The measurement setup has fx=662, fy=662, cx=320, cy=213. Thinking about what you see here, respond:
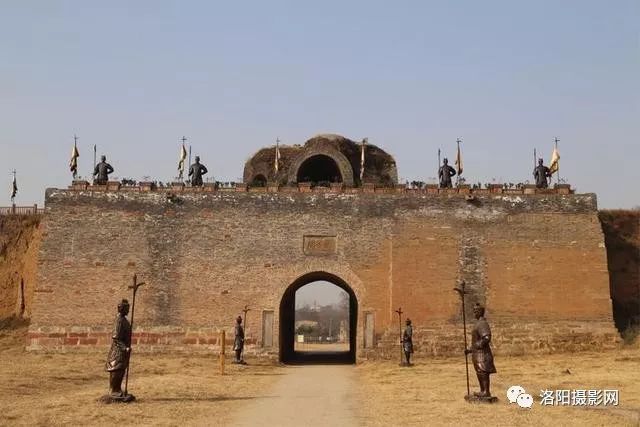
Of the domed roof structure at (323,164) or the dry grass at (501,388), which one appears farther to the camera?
the domed roof structure at (323,164)

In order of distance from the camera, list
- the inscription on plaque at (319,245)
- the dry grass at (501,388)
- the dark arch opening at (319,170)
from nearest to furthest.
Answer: the dry grass at (501,388), the inscription on plaque at (319,245), the dark arch opening at (319,170)

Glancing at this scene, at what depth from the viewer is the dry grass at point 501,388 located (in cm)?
888

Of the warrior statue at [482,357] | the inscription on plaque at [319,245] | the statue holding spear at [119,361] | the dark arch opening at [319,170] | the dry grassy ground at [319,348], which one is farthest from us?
the dry grassy ground at [319,348]

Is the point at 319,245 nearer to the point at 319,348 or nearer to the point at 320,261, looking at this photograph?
the point at 320,261

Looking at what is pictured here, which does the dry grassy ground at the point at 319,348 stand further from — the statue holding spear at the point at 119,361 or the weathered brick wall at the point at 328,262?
the statue holding spear at the point at 119,361

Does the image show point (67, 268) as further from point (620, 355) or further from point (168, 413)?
point (620, 355)

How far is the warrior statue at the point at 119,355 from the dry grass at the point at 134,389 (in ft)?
1.30

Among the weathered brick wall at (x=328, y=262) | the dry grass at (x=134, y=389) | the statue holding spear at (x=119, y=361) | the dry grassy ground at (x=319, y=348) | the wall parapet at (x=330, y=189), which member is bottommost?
the dry grassy ground at (x=319, y=348)

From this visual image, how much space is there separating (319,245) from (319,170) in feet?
21.1

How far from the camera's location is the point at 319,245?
20.9 meters

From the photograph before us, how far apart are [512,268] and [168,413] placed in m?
13.9

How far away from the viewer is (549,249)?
20828 millimetres

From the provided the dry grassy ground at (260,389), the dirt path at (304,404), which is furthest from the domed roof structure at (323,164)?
the dirt path at (304,404)

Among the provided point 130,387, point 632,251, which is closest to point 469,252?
point 632,251
